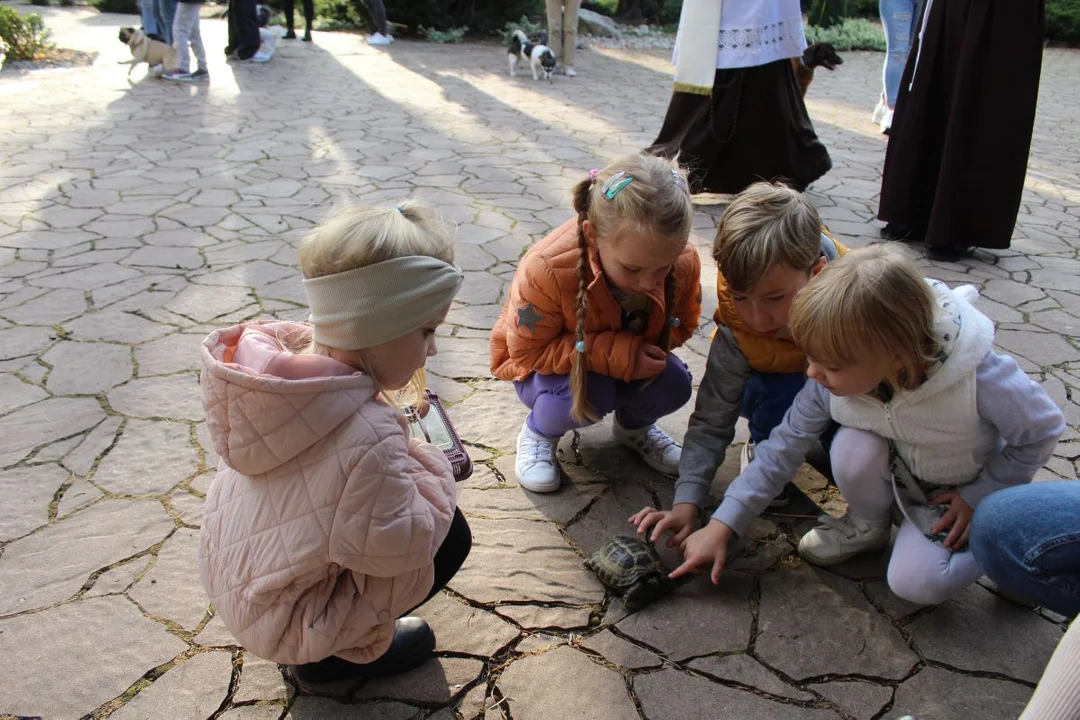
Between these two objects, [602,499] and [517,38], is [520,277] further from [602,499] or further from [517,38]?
[517,38]

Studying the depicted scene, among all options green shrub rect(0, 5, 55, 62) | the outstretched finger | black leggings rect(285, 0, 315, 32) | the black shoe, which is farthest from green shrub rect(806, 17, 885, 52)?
the outstretched finger

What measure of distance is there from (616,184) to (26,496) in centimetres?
177

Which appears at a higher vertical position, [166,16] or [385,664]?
[166,16]

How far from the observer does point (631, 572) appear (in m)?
1.95

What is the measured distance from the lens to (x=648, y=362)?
7.44 feet

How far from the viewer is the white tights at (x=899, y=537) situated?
180 cm

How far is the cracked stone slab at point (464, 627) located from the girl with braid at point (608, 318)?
0.49 m

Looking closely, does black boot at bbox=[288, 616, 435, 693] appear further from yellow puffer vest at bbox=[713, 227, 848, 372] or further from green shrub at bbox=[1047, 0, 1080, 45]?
green shrub at bbox=[1047, 0, 1080, 45]

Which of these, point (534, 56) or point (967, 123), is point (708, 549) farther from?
point (534, 56)

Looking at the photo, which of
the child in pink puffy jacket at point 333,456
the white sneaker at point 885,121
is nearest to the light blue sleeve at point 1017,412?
the child in pink puffy jacket at point 333,456

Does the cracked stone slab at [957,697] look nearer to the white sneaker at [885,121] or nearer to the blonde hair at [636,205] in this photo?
the blonde hair at [636,205]

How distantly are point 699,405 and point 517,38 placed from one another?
8.17 meters

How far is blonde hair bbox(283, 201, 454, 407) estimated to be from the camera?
55.7 inches

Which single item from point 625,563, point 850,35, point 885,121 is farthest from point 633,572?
point 850,35
